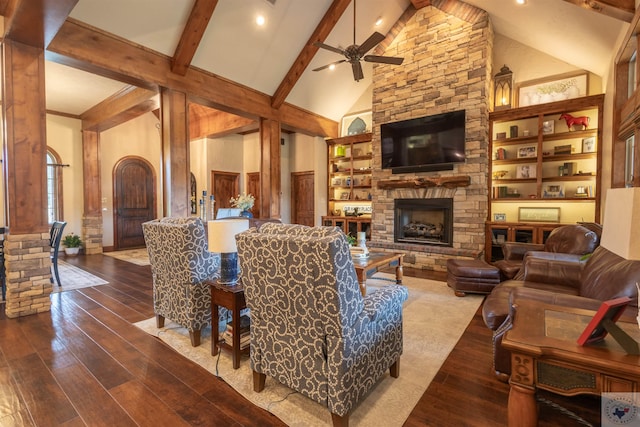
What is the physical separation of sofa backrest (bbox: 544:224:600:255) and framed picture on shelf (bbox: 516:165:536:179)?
6.26ft

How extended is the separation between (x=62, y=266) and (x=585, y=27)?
9.40m

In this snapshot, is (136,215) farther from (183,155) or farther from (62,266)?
(183,155)

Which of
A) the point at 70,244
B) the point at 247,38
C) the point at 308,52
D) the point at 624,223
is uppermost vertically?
the point at 308,52

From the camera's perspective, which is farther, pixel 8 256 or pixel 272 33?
pixel 272 33

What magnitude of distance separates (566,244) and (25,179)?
629 cm

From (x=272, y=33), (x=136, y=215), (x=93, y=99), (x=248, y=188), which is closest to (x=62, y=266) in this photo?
(x=136, y=215)

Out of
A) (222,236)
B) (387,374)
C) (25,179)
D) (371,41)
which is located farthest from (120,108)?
(387,374)

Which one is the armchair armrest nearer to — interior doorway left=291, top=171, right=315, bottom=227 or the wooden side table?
the wooden side table

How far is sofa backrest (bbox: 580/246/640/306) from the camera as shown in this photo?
189 centimetres

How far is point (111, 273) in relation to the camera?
17.2 feet

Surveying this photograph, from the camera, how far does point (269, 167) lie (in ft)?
21.3

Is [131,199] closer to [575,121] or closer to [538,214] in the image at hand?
[538,214]

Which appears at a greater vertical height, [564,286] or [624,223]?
[624,223]

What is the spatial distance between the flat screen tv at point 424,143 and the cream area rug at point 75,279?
5.61 meters
